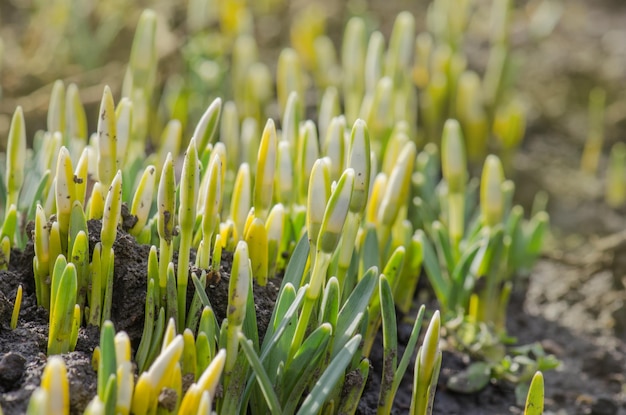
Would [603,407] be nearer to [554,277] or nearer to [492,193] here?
[492,193]

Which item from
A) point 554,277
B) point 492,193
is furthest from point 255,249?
point 554,277

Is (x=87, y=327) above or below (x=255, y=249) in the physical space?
below

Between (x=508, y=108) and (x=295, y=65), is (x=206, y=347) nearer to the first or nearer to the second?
(x=295, y=65)

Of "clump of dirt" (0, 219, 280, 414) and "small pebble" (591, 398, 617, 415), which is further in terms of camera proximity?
"small pebble" (591, 398, 617, 415)

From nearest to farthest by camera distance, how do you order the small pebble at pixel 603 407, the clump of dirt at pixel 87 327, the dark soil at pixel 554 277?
the clump of dirt at pixel 87 327, the dark soil at pixel 554 277, the small pebble at pixel 603 407

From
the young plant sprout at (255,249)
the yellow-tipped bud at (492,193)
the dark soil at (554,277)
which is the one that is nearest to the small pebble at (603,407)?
the dark soil at (554,277)

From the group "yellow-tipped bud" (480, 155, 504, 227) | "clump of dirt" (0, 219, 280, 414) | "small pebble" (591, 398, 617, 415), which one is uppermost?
"yellow-tipped bud" (480, 155, 504, 227)

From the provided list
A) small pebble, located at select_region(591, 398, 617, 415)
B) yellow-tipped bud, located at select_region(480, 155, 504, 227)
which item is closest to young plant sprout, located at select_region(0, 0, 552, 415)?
yellow-tipped bud, located at select_region(480, 155, 504, 227)

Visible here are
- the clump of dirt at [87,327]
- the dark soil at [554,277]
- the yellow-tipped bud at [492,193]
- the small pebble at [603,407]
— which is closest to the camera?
the clump of dirt at [87,327]

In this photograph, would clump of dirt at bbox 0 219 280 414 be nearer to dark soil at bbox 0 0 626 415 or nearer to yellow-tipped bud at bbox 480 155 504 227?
dark soil at bbox 0 0 626 415

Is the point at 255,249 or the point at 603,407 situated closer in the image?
the point at 255,249

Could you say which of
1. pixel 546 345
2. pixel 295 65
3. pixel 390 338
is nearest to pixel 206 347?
pixel 390 338

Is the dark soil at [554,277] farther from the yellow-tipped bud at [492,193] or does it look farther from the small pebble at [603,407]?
the yellow-tipped bud at [492,193]
